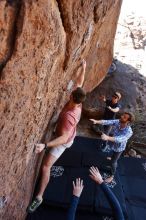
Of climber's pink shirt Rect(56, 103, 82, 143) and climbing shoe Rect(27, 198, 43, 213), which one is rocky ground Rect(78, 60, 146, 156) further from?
climber's pink shirt Rect(56, 103, 82, 143)

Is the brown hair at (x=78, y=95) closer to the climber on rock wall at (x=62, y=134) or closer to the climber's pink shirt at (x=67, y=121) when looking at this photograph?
the climber on rock wall at (x=62, y=134)

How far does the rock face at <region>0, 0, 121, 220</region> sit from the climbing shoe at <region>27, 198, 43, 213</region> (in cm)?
21

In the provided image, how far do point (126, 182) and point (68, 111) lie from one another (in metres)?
2.32

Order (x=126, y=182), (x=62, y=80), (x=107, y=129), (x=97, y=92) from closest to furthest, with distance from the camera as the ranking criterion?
(x=62, y=80), (x=126, y=182), (x=107, y=129), (x=97, y=92)

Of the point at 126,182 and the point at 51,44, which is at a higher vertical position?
the point at 51,44

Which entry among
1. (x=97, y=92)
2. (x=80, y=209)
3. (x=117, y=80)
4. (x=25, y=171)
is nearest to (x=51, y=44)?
(x=25, y=171)

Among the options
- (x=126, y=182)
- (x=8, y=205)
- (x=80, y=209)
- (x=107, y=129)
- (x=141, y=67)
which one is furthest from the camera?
(x=141, y=67)

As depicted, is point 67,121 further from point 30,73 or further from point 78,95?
point 30,73

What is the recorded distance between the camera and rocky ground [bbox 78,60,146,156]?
940 centimetres

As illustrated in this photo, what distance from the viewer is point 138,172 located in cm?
727

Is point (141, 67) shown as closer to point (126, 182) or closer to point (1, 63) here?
point (126, 182)

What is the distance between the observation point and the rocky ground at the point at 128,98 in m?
9.40

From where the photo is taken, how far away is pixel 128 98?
10195mm

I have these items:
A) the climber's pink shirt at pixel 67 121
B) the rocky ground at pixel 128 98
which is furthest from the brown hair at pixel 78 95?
the rocky ground at pixel 128 98
